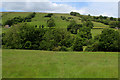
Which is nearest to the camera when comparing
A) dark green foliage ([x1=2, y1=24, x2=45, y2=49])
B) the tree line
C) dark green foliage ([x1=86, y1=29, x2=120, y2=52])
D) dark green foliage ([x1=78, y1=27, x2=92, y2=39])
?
dark green foliage ([x1=86, y1=29, x2=120, y2=52])

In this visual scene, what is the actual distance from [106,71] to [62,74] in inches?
225

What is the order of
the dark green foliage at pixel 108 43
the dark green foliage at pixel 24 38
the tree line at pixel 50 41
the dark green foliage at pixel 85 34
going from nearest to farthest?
the dark green foliage at pixel 108 43 → the tree line at pixel 50 41 → the dark green foliage at pixel 24 38 → the dark green foliage at pixel 85 34

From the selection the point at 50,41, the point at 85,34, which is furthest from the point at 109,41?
the point at 85,34

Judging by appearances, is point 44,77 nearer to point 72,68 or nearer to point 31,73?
point 31,73

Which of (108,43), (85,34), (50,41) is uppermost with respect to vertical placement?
(85,34)

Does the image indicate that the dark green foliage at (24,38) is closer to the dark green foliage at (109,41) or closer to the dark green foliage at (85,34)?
the dark green foliage at (109,41)

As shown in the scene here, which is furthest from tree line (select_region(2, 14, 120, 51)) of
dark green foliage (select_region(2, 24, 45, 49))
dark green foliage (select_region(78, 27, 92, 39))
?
dark green foliage (select_region(78, 27, 92, 39))

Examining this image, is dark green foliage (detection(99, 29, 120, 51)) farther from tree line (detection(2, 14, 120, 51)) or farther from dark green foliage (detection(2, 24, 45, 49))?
dark green foliage (detection(2, 24, 45, 49))

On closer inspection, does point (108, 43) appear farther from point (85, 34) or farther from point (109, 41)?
point (85, 34)

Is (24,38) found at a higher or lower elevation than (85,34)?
lower

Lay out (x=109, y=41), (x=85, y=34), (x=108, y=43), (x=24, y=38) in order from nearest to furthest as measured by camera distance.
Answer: (x=108, y=43) → (x=24, y=38) → (x=109, y=41) → (x=85, y=34)

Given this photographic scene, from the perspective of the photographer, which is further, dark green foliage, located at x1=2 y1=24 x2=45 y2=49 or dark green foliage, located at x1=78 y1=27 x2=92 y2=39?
dark green foliage, located at x1=78 y1=27 x2=92 y2=39

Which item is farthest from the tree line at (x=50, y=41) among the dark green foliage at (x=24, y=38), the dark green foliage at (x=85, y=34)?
the dark green foliage at (x=85, y=34)

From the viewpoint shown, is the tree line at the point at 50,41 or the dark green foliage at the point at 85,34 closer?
the tree line at the point at 50,41
